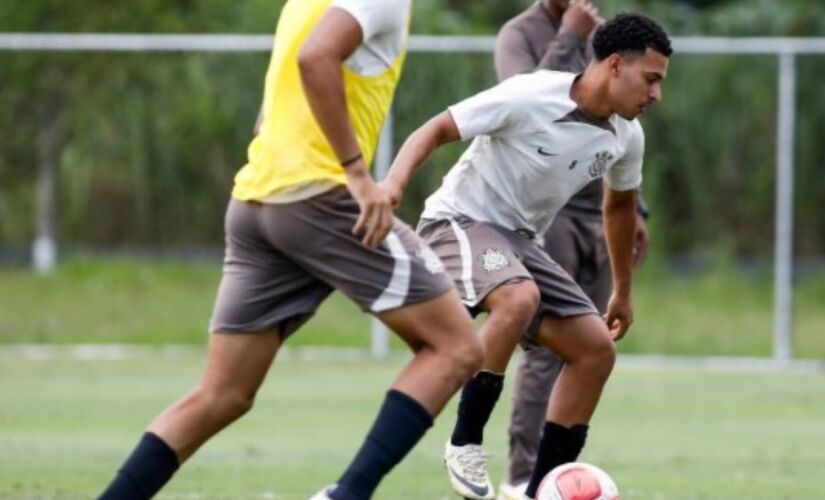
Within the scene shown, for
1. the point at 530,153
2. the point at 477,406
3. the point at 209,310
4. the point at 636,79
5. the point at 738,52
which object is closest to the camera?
the point at 636,79

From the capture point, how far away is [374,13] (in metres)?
6.50

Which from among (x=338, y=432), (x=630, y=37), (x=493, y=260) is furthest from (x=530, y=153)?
(x=338, y=432)

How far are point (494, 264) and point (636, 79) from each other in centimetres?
85

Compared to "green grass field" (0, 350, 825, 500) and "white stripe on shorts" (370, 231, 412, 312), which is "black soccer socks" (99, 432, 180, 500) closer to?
"white stripe on shorts" (370, 231, 412, 312)

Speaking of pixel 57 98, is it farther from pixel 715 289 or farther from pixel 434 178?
pixel 715 289

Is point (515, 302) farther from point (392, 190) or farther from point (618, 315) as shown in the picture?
point (392, 190)

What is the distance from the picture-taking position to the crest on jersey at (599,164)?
8172 millimetres

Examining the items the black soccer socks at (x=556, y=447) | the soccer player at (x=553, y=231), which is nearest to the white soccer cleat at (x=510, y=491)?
the soccer player at (x=553, y=231)

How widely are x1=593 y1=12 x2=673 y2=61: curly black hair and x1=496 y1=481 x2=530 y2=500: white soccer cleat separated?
199cm

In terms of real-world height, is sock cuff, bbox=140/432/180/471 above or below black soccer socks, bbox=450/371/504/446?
below

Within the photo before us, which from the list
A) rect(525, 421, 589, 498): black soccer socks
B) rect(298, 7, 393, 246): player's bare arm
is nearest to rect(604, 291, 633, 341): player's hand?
rect(525, 421, 589, 498): black soccer socks

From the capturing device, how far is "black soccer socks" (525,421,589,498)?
8328 mm

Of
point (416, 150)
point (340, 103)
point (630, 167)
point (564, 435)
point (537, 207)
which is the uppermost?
point (630, 167)

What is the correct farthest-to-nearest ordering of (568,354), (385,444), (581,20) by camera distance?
(581,20), (568,354), (385,444)
